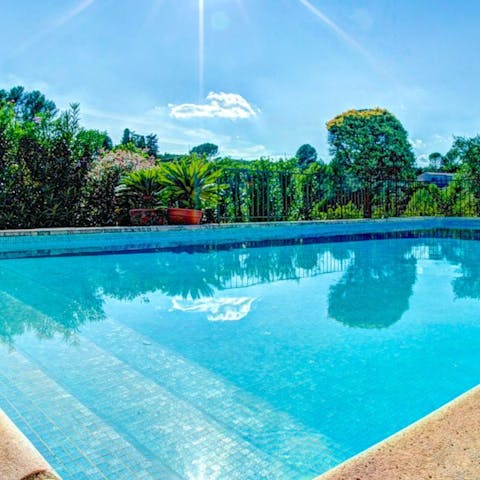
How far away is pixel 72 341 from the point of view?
2.79 m

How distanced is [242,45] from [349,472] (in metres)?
10.8

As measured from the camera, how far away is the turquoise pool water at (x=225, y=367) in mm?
1595

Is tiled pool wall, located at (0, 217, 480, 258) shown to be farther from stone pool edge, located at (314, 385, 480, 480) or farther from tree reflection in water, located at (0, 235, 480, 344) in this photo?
stone pool edge, located at (314, 385, 480, 480)

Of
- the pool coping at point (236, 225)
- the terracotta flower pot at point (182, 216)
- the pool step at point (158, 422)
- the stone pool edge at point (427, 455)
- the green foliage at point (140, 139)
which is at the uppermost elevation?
the green foliage at point (140, 139)

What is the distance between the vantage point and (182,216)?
8.70 metres

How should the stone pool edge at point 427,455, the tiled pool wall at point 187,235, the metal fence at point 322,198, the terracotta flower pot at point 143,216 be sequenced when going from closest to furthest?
1. the stone pool edge at point 427,455
2. the tiled pool wall at point 187,235
3. the terracotta flower pot at point 143,216
4. the metal fence at point 322,198

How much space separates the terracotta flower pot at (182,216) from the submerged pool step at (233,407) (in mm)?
5988

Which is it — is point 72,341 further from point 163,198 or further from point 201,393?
point 163,198

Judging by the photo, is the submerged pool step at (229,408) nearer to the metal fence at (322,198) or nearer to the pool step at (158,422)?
the pool step at (158,422)

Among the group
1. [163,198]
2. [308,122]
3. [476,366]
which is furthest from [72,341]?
[308,122]

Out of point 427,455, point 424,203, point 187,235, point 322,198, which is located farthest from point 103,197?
point 424,203

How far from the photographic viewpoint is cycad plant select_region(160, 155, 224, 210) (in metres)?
8.80

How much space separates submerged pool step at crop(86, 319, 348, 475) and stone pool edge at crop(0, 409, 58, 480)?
2.53ft

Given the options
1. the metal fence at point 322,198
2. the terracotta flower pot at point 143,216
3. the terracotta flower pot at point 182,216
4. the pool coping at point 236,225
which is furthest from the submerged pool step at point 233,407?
the metal fence at point 322,198
